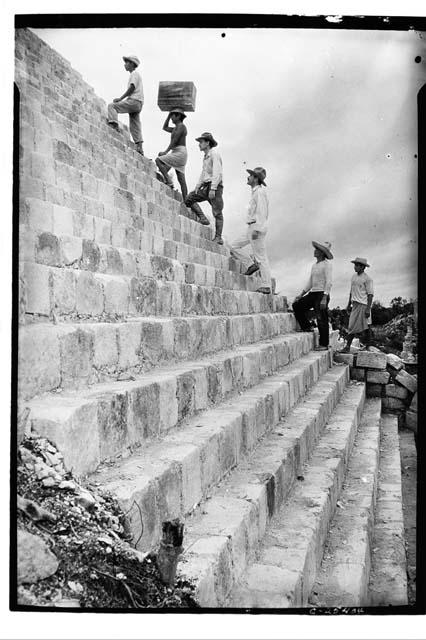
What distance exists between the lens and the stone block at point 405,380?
938 cm

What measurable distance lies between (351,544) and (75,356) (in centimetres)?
217

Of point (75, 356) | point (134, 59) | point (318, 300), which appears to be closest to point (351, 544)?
point (75, 356)

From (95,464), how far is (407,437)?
7.36 metres

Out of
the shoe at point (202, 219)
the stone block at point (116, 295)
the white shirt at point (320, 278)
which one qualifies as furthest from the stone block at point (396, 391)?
the stone block at point (116, 295)

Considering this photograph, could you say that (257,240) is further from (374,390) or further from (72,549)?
(72,549)

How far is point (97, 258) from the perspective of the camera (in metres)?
3.78

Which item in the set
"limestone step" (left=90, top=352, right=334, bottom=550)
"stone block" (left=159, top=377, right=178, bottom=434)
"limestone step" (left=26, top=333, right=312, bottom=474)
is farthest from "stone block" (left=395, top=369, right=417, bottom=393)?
"stone block" (left=159, top=377, right=178, bottom=434)

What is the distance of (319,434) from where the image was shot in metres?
5.24

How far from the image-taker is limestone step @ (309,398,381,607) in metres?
2.96

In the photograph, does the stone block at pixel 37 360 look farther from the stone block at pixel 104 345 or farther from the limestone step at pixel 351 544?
the limestone step at pixel 351 544

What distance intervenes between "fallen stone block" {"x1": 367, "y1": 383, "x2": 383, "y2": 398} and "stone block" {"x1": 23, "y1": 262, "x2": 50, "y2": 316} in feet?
25.3

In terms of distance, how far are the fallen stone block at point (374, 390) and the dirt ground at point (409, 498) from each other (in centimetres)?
71

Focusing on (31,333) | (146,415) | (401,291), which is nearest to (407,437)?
(401,291)

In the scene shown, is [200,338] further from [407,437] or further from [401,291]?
[407,437]
